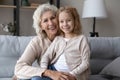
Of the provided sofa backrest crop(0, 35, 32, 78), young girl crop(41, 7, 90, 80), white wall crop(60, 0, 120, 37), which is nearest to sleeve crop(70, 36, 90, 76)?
young girl crop(41, 7, 90, 80)

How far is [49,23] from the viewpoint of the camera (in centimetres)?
183

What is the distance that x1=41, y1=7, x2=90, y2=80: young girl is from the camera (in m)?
1.66

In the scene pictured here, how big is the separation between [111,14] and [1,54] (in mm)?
2157

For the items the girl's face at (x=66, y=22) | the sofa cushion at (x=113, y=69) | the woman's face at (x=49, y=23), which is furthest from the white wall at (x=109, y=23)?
the girl's face at (x=66, y=22)

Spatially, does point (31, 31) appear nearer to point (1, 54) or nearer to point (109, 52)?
point (1, 54)

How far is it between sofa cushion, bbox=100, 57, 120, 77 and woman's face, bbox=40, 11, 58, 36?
679mm

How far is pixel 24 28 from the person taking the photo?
12.2 ft

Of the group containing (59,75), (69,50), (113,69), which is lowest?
(113,69)

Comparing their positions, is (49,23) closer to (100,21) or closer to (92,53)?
(92,53)

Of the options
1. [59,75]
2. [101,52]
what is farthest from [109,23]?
[59,75]

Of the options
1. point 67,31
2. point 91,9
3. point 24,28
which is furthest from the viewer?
point 24,28

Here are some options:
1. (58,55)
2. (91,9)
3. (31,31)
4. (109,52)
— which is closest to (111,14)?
(91,9)

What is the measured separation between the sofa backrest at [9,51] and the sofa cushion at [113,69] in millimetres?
797

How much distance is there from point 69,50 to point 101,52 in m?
0.75
